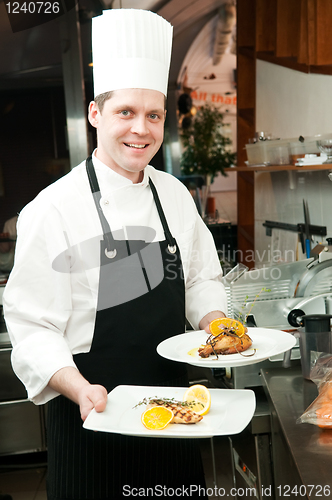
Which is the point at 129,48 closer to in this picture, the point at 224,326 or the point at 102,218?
the point at 102,218

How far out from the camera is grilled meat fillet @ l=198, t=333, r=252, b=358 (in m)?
1.33

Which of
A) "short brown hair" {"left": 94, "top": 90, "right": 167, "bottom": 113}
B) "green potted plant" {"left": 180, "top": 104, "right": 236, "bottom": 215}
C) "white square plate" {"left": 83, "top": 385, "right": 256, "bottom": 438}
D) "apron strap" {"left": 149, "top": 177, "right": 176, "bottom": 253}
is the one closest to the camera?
"white square plate" {"left": 83, "top": 385, "right": 256, "bottom": 438}

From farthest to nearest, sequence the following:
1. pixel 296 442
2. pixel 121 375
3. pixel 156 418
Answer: pixel 121 375 → pixel 296 442 → pixel 156 418

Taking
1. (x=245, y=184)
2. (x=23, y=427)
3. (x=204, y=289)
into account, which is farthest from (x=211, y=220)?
(x=204, y=289)

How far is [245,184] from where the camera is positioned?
4695 millimetres

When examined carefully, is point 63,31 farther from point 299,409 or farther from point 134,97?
point 299,409

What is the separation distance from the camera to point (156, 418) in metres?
1.10

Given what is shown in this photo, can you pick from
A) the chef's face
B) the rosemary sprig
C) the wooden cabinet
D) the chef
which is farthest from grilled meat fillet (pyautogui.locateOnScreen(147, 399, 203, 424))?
the wooden cabinet

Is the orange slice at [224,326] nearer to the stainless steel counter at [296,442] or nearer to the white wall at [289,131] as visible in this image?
the stainless steel counter at [296,442]

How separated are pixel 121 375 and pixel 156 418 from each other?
1.13ft

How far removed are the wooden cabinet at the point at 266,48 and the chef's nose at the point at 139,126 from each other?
1.44m

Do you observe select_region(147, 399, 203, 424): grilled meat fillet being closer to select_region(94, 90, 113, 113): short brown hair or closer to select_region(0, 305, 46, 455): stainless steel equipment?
select_region(94, 90, 113, 113): short brown hair

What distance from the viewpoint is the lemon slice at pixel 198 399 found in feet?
3.80

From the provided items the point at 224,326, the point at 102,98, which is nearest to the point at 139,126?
the point at 102,98
